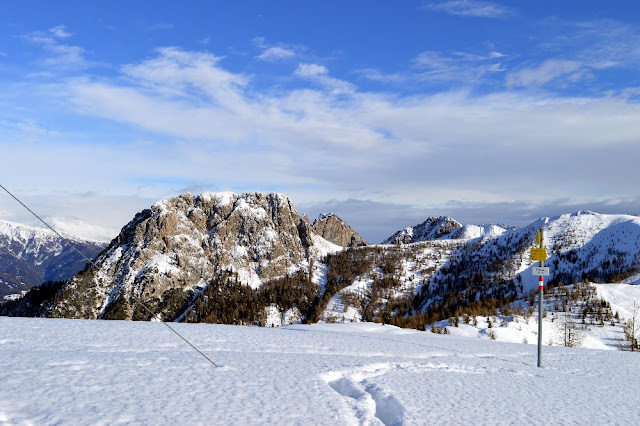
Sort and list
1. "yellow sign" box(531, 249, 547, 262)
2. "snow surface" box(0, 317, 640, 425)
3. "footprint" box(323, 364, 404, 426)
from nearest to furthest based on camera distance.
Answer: "snow surface" box(0, 317, 640, 425)
"footprint" box(323, 364, 404, 426)
"yellow sign" box(531, 249, 547, 262)

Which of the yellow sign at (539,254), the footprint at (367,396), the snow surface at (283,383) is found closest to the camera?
the snow surface at (283,383)

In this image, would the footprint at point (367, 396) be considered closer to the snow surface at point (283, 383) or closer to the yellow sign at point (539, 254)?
the snow surface at point (283, 383)

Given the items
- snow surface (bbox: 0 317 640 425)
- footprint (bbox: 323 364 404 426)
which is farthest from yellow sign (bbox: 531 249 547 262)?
footprint (bbox: 323 364 404 426)

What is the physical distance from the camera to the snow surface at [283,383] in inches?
437

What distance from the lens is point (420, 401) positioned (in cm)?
1320

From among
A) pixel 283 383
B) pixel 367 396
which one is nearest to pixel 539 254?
pixel 367 396

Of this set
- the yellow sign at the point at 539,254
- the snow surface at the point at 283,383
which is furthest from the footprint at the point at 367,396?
the yellow sign at the point at 539,254

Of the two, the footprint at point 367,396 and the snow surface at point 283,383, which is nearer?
the snow surface at point 283,383

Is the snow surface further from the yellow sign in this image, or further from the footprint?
the yellow sign

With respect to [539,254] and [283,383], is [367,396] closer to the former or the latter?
[283,383]

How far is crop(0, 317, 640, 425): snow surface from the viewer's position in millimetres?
11109

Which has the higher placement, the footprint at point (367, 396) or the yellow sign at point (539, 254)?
the yellow sign at point (539, 254)

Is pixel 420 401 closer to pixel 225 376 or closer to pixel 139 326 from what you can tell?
pixel 225 376

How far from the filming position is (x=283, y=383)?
14.1 metres
